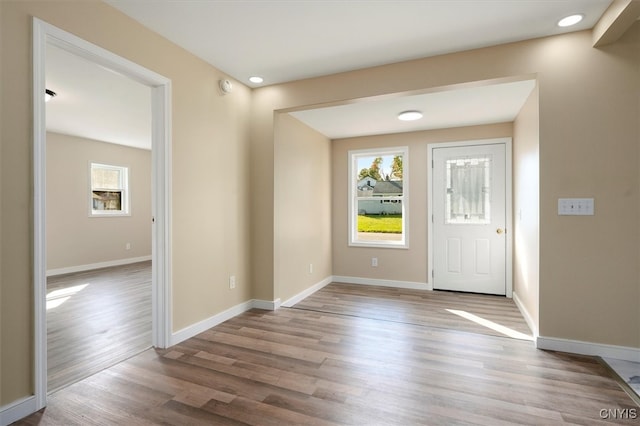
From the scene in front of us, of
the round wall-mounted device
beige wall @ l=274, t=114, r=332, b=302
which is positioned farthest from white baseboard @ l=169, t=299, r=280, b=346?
the round wall-mounted device

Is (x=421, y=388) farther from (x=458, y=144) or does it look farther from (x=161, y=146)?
(x=458, y=144)

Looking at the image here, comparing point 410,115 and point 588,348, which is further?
→ point 410,115

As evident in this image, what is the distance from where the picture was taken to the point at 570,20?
2.34 metres

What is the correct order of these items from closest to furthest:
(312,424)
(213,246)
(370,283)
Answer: (312,424), (213,246), (370,283)

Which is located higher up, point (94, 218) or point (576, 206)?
point (576, 206)

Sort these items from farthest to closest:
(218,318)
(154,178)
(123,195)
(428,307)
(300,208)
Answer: (123,195) → (300,208) → (428,307) → (218,318) → (154,178)

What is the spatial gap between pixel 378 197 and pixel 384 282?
1.35 metres

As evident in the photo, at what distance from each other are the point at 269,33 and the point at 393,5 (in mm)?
971

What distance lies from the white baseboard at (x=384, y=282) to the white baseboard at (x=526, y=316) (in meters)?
1.09

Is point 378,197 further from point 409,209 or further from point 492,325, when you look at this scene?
point 492,325

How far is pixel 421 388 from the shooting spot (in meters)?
2.08

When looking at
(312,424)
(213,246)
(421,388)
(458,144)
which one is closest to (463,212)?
(458,144)

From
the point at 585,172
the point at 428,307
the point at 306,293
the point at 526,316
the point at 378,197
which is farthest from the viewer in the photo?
the point at 378,197

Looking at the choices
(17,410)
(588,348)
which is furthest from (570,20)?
(17,410)
